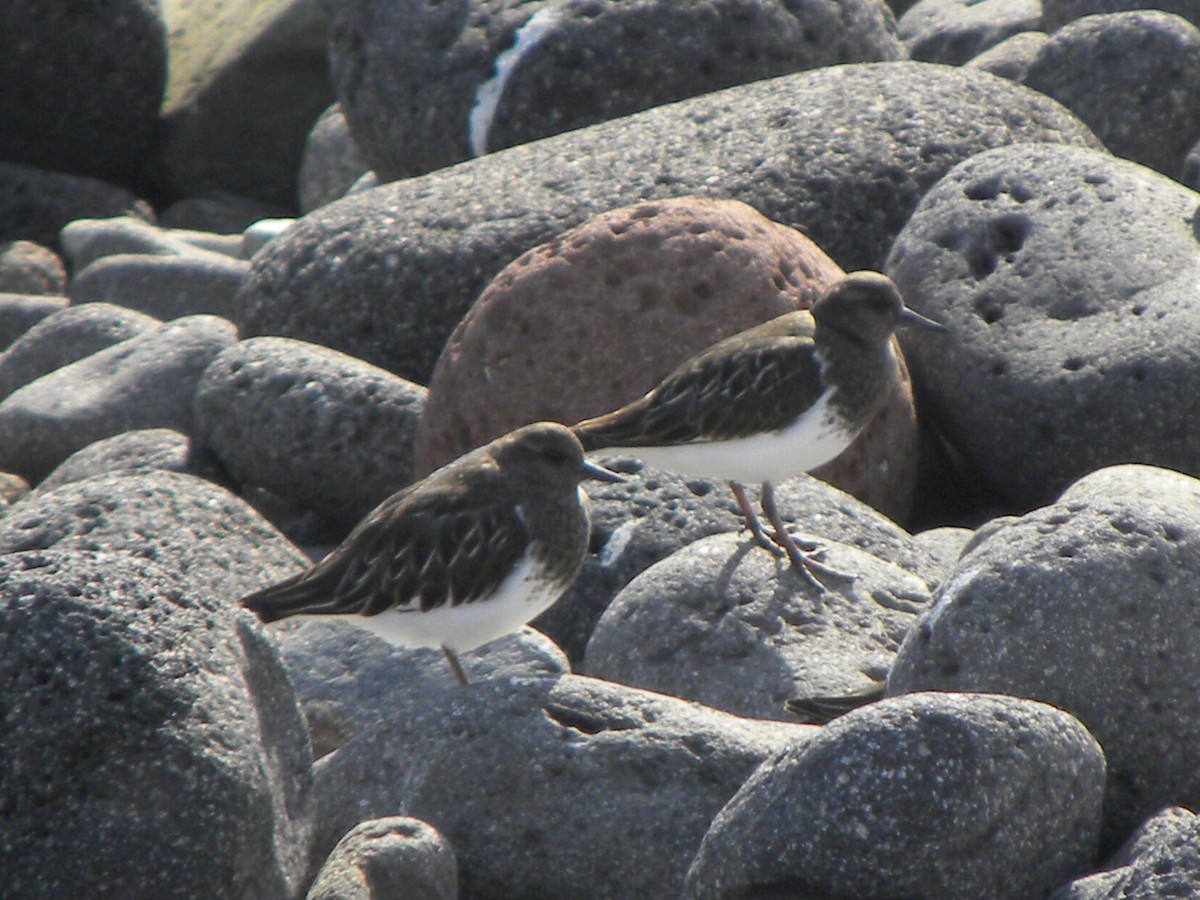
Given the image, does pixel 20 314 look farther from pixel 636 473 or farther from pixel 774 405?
pixel 774 405

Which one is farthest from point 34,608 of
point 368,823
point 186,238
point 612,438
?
point 186,238

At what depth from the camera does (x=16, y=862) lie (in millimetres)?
3824

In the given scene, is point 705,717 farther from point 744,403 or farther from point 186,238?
point 186,238

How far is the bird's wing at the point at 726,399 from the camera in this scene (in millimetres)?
5871

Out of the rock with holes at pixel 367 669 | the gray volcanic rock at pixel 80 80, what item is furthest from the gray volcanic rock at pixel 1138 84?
the gray volcanic rock at pixel 80 80

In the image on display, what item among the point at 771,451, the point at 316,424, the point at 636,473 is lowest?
the point at 316,424

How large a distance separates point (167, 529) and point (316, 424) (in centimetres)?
127

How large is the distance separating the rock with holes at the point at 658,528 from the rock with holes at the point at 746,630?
43 cm

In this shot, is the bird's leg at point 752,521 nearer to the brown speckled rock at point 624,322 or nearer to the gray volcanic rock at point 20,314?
the brown speckled rock at point 624,322

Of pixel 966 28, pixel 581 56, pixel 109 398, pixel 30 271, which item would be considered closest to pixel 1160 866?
pixel 109 398

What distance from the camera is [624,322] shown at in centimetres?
695

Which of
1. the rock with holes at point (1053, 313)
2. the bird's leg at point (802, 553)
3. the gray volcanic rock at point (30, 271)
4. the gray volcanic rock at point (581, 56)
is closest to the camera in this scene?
the bird's leg at point (802, 553)

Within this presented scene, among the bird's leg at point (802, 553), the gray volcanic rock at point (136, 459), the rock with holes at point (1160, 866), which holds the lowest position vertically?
the gray volcanic rock at point (136, 459)

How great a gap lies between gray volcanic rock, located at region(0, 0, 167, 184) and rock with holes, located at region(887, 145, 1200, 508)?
29.1ft
